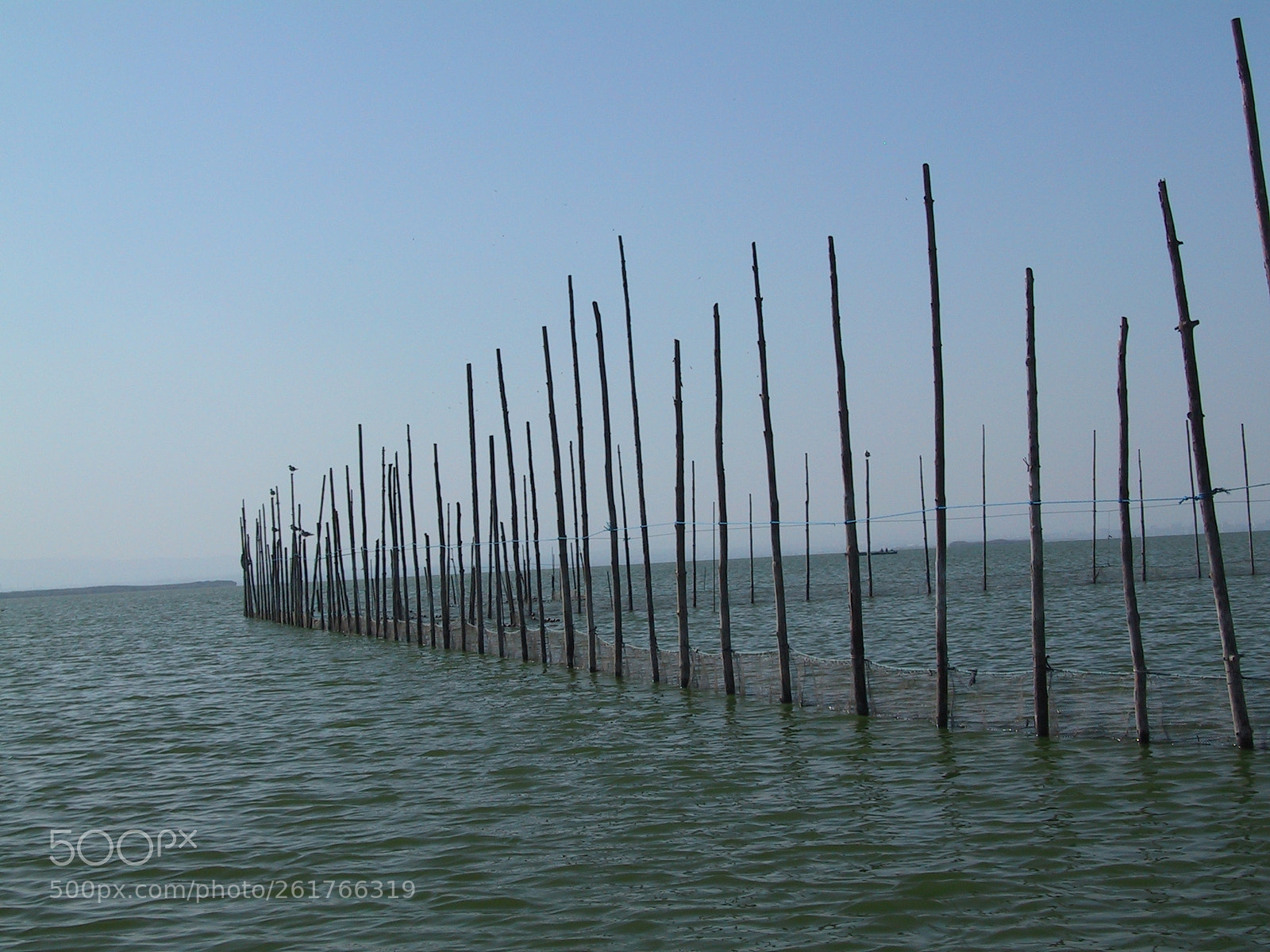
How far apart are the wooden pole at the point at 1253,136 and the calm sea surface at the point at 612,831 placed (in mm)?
5140

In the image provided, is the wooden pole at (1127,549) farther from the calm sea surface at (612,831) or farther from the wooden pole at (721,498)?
the wooden pole at (721,498)

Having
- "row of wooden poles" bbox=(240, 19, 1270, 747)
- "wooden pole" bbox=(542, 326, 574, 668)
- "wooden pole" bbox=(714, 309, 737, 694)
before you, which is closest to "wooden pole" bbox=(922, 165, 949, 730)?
"row of wooden poles" bbox=(240, 19, 1270, 747)

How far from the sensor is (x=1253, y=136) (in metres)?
10.0

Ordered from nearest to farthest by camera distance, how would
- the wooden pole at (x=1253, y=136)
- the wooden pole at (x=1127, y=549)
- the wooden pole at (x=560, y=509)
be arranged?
1. the wooden pole at (x=1253, y=136)
2. the wooden pole at (x=1127, y=549)
3. the wooden pole at (x=560, y=509)

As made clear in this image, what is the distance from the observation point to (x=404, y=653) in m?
29.2

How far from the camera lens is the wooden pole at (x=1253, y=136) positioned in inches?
390

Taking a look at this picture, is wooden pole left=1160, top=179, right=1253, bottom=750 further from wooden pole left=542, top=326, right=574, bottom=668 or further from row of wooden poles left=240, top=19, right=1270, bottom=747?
wooden pole left=542, top=326, right=574, bottom=668

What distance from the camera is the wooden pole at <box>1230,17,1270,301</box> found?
9.91 metres

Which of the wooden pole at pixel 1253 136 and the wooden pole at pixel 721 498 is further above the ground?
the wooden pole at pixel 1253 136

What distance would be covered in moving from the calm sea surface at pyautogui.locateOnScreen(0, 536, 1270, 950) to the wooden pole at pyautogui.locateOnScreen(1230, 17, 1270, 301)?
16.9 feet

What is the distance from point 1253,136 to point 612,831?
8541 millimetres

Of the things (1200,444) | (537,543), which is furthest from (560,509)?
(1200,444)

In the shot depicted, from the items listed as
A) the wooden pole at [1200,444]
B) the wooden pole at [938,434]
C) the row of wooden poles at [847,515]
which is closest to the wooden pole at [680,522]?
the row of wooden poles at [847,515]

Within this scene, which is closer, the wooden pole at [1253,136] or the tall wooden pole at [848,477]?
the wooden pole at [1253,136]
